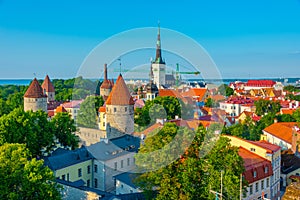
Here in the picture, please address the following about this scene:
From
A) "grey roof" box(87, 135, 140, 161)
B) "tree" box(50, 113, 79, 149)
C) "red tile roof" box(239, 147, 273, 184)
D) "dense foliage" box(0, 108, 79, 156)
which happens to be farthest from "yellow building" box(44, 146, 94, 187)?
"red tile roof" box(239, 147, 273, 184)

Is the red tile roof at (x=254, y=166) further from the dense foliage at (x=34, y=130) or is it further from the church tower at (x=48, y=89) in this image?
the church tower at (x=48, y=89)

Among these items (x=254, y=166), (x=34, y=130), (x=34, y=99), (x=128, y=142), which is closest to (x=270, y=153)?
(x=254, y=166)

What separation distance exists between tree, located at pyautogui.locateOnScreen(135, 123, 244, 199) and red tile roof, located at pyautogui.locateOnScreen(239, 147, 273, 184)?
11.1 feet

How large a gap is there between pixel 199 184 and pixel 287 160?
43.8 feet

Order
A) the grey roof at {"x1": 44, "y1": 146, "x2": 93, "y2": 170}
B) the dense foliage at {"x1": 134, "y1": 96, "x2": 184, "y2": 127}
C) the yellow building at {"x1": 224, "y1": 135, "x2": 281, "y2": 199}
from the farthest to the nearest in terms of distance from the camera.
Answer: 1. the dense foliage at {"x1": 134, "y1": 96, "x2": 184, "y2": 127}
2. the yellow building at {"x1": 224, "y1": 135, "x2": 281, "y2": 199}
3. the grey roof at {"x1": 44, "y1": 146, "x2": 93, "y2": 170}

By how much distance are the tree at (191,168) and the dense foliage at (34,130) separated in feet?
30.2

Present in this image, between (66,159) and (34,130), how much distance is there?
3.58 m

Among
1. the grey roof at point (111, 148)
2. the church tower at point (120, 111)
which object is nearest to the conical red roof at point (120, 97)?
the church tower at point (120, 111)

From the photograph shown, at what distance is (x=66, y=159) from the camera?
1775 cm

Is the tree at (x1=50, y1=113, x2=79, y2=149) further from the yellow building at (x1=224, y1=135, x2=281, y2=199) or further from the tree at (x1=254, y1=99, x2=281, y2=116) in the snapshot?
the tree at (x1=254, y1=99, x2=281, y2=116)

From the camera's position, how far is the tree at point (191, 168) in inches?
455

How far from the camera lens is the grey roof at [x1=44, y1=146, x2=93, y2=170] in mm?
16947

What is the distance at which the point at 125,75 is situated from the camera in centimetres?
2394

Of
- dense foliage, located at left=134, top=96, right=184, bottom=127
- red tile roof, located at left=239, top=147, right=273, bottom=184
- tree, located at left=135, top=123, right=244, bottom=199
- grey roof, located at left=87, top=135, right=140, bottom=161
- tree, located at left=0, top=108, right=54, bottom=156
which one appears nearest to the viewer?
tree, located at left=135, top=123, right=244, bottom=199
